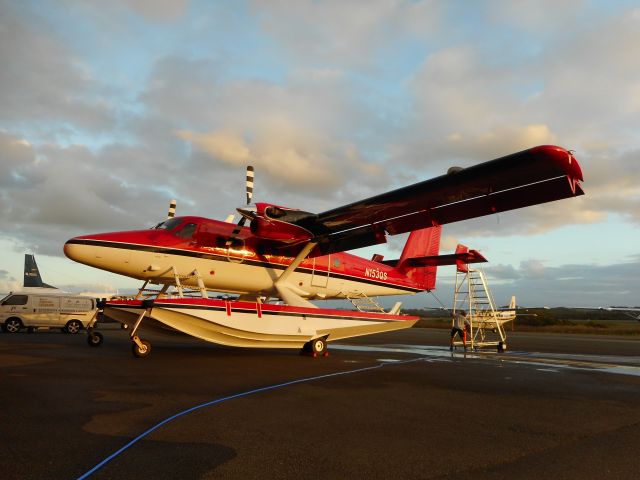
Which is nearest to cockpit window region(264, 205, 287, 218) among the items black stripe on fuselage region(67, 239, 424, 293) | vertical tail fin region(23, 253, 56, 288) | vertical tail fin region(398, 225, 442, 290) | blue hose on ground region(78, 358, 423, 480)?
black stripe on fuselage region(67, 239, 424, 293)

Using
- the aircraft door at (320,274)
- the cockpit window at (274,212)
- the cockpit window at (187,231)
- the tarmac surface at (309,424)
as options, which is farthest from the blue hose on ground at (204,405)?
the cockpit window at (187,231)

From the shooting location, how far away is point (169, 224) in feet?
43.8

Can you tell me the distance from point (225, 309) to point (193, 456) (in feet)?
26.8

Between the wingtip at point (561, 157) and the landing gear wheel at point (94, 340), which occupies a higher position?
the wingtip at point (561, 157)

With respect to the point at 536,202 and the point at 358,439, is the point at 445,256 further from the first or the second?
the point at 358,439

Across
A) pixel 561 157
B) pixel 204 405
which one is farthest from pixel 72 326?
pixel 561 157

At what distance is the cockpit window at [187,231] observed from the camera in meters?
13.1

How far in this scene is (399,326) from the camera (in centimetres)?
1598

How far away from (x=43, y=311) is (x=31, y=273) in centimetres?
2181

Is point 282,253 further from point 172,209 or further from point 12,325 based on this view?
point 12,325

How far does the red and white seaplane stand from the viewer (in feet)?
35.8

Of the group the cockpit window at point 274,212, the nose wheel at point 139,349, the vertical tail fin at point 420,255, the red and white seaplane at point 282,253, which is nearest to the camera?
the red and white seaplane at point 282,253

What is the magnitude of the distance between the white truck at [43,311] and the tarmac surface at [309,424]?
15.4 metres

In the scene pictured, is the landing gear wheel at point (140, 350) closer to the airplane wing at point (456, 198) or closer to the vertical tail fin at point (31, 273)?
the airplane wing at point (456, 198)
